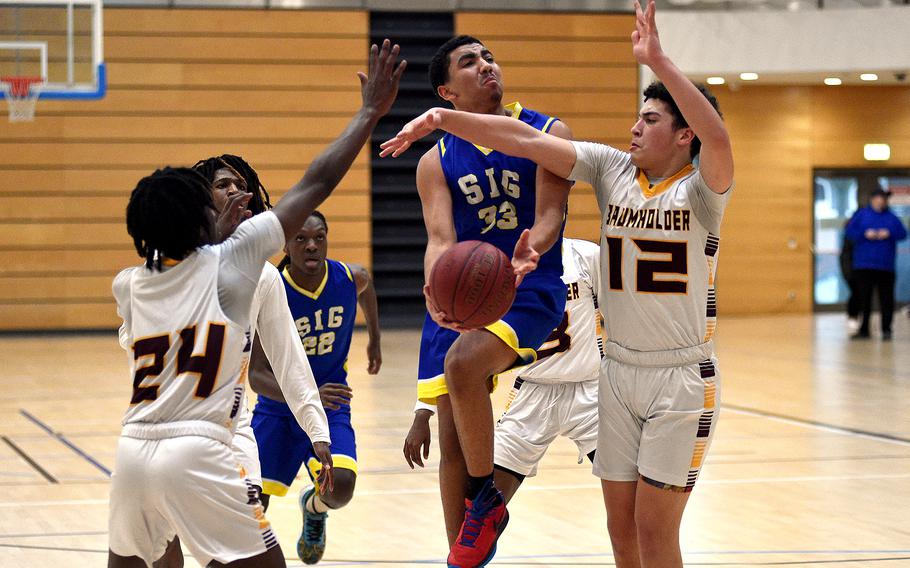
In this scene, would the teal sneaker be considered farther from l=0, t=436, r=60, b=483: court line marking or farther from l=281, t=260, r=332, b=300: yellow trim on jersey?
l=0, t=436, r=60, b=483: court line marking

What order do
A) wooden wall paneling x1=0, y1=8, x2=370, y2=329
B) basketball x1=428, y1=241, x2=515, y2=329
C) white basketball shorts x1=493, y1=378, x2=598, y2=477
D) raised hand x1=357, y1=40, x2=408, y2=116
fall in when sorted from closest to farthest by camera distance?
raised hand x1=357, y1=40, x2=408, y2=116 → basketball x1=428, y1=241, x2=515, y2=329 → white basketball shorts x1=493, y1=378, x2=598, y2=477 → wooden wall paneling x1=0, y1=8, x2=370, y2=329

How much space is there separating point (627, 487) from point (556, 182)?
1.05 m

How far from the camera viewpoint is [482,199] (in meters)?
4.34

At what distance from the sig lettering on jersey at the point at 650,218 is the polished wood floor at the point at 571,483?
2051mm

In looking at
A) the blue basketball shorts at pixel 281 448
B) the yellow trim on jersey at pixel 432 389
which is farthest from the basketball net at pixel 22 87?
the yellow trim on jersey at pixel 432 389

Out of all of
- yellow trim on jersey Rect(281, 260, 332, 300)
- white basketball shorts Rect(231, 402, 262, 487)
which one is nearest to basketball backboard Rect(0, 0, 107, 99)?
yellow trim on jersey Rect(281, 260, 332, 300)

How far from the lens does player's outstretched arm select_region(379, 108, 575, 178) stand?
381cm

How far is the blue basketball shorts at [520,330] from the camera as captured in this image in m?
4.13

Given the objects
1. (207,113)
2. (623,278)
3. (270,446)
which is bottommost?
(270,446)

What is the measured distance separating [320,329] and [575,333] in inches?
47.0

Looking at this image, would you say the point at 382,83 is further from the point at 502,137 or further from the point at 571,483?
the point at 571,483

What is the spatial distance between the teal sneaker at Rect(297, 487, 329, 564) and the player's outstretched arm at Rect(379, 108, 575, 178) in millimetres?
1998

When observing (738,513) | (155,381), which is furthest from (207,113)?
(155,381)

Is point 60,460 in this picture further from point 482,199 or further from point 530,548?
point 482,199
